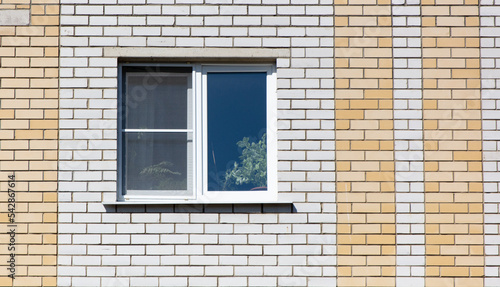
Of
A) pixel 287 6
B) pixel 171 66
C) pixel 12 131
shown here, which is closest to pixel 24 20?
pixel 12 131

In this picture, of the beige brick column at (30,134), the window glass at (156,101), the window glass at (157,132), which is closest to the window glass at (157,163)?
the window glass at (157,132)

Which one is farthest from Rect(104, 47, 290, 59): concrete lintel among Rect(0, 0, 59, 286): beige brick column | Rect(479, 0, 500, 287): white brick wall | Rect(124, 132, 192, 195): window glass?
Rect(479, 0, 500, 287): white brick wall

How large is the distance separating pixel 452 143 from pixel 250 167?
191 centimetres

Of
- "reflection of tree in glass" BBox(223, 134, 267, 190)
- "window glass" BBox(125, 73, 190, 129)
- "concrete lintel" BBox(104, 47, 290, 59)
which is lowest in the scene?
"reflection of tree in glass" BBox(223, 134, 267, 190)

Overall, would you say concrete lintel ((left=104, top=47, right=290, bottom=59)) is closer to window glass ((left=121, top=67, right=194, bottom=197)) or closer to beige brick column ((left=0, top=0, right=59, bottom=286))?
window glass ((left=121, top=67, right=194, bottom=197))

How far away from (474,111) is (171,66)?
9.54 feet

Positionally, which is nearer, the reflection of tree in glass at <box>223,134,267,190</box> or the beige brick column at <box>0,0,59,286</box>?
the beige brick column at <box>0,0,59,286</box>

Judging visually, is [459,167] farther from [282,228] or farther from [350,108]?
[282,228]

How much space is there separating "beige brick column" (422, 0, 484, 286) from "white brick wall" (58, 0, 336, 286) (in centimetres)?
92

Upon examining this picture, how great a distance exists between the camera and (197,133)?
530 cm

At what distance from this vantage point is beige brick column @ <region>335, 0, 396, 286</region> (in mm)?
5156

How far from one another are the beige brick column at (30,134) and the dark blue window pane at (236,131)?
1.47 metres

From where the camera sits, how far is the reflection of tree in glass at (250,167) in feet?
17.5

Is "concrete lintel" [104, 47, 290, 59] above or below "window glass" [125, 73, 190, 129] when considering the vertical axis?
above
